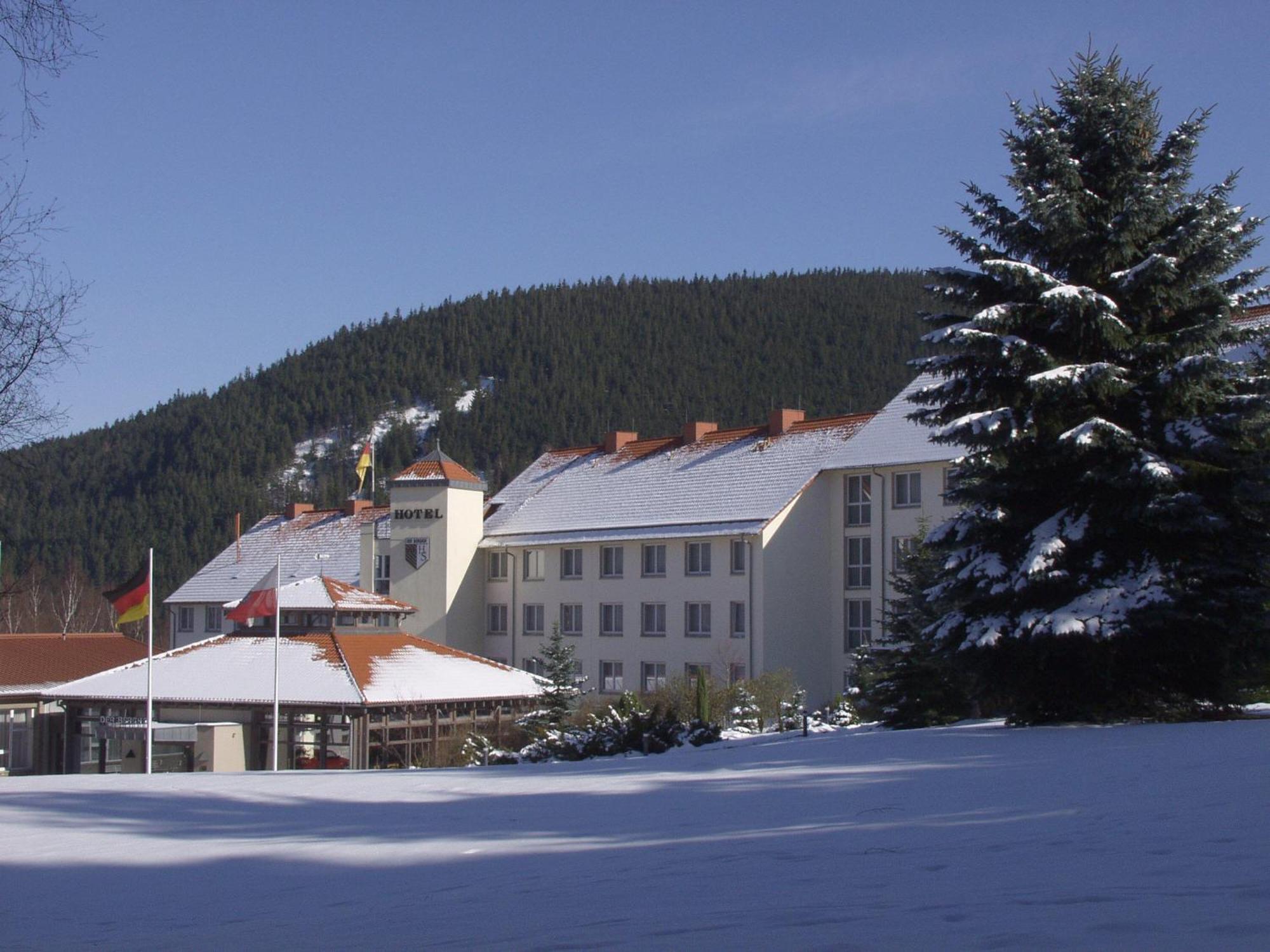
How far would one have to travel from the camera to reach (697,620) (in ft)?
173

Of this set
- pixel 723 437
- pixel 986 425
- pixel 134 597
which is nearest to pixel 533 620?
pixel 723 437

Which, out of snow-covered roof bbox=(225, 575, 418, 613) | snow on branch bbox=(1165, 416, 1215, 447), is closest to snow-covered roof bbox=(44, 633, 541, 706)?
snow-covered roof bbox=(225, 575, 418, 613)

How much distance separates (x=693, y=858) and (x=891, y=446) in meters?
42.0

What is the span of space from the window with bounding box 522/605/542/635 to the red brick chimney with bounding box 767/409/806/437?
1304cm

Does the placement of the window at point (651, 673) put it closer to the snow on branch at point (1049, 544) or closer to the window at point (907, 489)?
the window at point (907, 489)

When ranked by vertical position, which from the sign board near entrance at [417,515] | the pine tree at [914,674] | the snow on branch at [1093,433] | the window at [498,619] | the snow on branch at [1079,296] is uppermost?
the snow on branch at [1079,296]

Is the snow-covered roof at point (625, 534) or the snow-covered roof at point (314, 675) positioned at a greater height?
the snow-covered roof at point (625, 534)

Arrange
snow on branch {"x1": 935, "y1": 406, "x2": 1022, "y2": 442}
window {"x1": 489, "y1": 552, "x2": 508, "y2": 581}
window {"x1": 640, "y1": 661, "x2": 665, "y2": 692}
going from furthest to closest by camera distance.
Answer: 1. window {"x1": 489, "y1": 552, "x2": 508, "y2": 581}
2. window {"x1": 640, "y1": 661, "x2": 665, "y2": 692}
3. snow on branch {"x1": 935, "y1": 406, "x2": 1022, "y2": 442}

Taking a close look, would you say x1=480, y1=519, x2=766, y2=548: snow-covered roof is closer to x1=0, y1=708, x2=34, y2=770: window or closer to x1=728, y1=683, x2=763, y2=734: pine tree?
x1=728, y1=683, x2=763, y2=734: pine tree

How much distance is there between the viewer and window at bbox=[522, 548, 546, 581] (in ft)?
194

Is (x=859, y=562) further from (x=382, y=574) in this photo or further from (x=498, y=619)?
(x=382, y=574)

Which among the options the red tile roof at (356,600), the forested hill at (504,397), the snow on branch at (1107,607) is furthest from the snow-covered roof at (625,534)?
the forested hill at (504,397)

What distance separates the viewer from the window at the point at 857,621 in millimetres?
50156

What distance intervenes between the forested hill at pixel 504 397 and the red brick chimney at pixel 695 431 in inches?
3185
